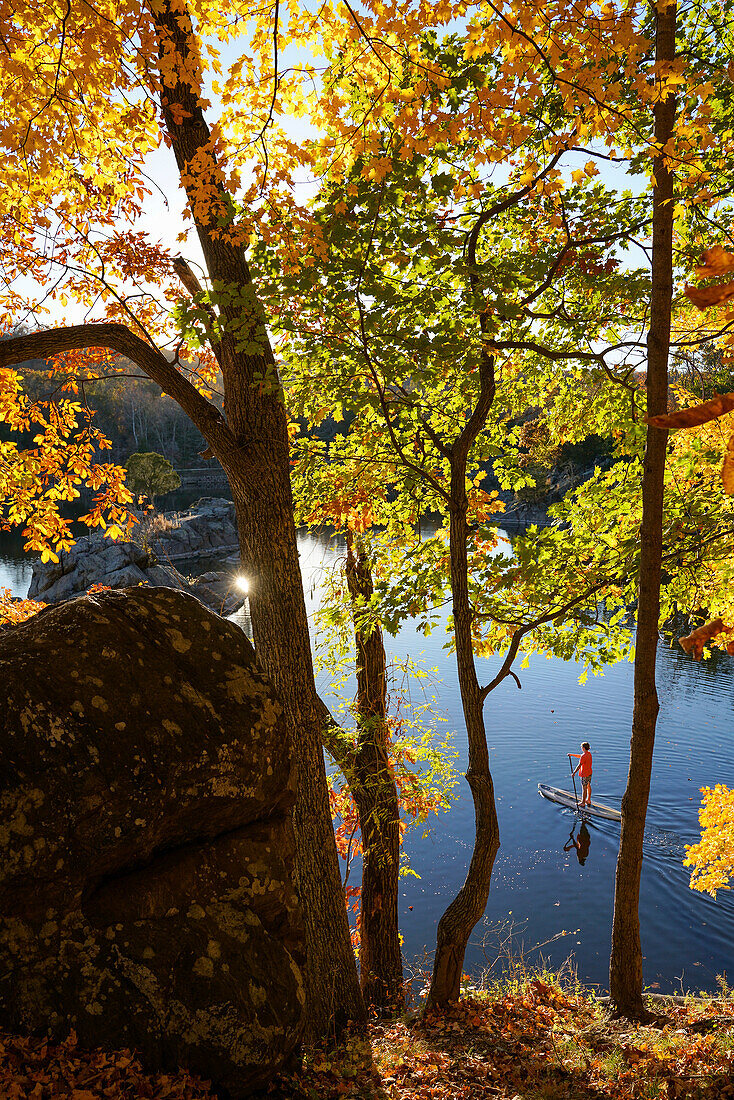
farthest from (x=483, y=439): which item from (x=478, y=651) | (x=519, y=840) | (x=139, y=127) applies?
(x=519, y=840)

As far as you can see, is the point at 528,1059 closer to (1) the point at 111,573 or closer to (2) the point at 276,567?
(2) the point at 276,567

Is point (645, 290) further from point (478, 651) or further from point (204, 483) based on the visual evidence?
point (204, 483)

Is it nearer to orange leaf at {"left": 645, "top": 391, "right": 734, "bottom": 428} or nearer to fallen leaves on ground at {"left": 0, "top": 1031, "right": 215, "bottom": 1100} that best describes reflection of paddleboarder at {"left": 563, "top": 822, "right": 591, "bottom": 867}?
fallen leaves on ground at {"left": 0, "top": 1031, "right": 215, "bottom": 1100}

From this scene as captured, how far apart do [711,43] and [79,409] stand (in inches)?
252

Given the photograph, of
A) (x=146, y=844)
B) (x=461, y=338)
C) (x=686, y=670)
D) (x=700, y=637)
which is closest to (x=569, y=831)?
(x=686, y=670)

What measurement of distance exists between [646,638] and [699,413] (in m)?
5.63

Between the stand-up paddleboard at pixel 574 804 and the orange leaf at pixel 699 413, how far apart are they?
50.4ft

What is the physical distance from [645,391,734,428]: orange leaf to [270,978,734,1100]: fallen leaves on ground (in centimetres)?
335

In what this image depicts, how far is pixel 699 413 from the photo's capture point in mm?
728

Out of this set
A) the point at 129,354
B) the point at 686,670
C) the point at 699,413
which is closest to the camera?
the point at 699,413

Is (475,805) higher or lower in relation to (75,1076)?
lower

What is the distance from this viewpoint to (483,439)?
23.7 ft

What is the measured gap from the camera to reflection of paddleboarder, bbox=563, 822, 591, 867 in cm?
1389

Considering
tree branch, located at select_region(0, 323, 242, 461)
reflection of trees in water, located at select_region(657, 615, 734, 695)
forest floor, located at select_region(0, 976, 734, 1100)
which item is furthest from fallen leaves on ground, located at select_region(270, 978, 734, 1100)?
reflection of trees in water, located at select_region(657, 615, 734, 695)
